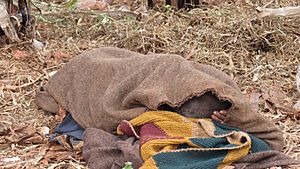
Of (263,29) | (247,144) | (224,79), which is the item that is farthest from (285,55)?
(247,144)

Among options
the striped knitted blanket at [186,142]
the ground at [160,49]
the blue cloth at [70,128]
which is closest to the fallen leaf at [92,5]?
the ground at [160,49]

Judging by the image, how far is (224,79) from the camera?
3.18 meters

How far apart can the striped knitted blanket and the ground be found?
1.21 ft

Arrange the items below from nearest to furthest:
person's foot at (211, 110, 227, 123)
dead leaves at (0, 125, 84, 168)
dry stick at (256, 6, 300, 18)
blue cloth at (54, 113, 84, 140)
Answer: person's foot at (211, 110, 227, 123) < dead leaves at (0, 125, 84, 168) < blue cloth at (54, 113, 84, 140) < dry stick at (256, 6, 300, 18)

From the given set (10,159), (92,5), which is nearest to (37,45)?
(92,5)

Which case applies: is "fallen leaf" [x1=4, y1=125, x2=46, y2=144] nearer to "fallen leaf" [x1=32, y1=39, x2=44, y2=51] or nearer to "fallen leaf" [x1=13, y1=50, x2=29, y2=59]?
"fallen leaf" [x1=13, y1=50, x2=29, y2=59]

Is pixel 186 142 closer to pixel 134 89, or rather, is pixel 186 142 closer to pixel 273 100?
pixel 134 89

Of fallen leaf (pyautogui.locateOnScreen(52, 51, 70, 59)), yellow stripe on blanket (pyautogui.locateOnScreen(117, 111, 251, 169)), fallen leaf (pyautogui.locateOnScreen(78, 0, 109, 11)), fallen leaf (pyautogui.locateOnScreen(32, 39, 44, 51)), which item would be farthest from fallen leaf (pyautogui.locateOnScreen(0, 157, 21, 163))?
fallen leaf (pyautogui.locateOnScreen(78, 0, 109, 11))

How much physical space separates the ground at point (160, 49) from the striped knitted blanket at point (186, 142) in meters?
0.37

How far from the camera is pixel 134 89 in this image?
10.4ft

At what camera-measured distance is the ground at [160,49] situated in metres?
3.47

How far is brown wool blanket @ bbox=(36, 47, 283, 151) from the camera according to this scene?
2.96 meters

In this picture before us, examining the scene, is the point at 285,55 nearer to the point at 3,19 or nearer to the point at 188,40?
the point at 188,40

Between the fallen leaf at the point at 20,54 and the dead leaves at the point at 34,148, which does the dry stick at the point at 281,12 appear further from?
the dead leaves at the point at 34,148
